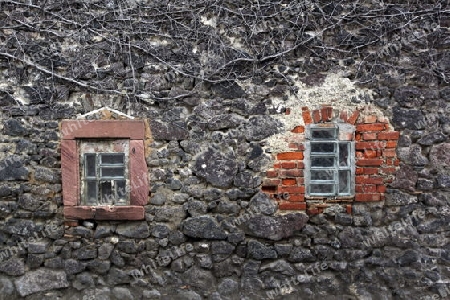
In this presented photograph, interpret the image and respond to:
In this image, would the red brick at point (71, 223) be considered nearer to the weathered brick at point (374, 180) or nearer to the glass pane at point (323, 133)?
the glass pane at point (323, 133)

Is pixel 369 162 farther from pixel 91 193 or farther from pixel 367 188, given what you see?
pixel 91 193

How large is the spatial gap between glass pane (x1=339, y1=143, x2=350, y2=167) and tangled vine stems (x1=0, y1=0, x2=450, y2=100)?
0.65 meters

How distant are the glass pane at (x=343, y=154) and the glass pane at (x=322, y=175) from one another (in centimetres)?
13

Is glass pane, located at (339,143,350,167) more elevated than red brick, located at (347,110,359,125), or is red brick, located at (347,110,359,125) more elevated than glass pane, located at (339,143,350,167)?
red brick, located at (347,110,359,125)

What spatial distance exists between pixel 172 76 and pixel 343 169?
6.09ft

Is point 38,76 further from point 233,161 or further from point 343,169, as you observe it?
point 343,169

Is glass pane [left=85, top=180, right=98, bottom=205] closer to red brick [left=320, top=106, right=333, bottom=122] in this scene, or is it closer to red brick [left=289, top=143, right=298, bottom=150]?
red brick [left=289, top=143, right=298, bottom=150]

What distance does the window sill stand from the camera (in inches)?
126

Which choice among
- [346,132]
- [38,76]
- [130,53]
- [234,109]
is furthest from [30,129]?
[346,132]

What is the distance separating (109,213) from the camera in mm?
3201

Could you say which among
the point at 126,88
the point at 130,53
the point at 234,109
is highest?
the point at 130,53

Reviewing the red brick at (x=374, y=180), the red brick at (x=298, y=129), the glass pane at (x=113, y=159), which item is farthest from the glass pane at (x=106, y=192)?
the red brick at (x=374, y=180)

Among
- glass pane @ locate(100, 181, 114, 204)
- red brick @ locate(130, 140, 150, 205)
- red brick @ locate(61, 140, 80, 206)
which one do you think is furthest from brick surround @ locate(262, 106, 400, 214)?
red brick @ locate(61, 140, 80, 206)

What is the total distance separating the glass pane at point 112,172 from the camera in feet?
10.8
